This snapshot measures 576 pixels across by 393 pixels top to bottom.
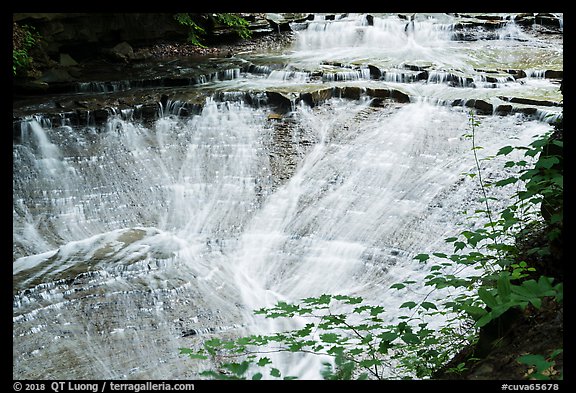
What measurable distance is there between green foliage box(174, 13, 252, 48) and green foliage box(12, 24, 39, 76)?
12.4 feet

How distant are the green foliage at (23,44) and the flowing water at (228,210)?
2.08m

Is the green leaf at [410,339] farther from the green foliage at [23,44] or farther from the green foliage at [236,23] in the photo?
the green foliage at [236,23]

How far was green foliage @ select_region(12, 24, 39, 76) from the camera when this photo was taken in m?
10.5

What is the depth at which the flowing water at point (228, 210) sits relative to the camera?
17.8 ft

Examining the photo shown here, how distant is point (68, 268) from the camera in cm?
625

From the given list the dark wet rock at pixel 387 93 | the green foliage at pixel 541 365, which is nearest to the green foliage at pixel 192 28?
the dark wet rock at pixel 387 93

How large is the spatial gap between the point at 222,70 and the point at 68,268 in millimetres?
7339

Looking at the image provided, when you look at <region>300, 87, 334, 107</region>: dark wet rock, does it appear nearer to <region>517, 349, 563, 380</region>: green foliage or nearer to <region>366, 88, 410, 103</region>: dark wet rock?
<region>366, 88, 410, 103</region>: dark wet rock

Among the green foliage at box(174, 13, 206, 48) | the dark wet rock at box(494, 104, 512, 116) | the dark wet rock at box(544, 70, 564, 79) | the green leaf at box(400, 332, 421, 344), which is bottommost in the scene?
the green leaf at box(400, 332, 421, 344)

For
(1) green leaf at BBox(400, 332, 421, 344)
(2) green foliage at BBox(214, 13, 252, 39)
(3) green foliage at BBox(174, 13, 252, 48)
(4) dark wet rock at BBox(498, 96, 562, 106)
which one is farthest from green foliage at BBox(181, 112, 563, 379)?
(2) green foliage at BBox(214, 13, 252, 39)

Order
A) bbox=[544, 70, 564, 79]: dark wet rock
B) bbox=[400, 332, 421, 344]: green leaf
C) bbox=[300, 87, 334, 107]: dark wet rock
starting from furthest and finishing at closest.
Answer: bbox=[544, 70, 564, 79]: dark wet rock → bbox=[300, 87, 334, 107]: dark wet rock → bbox=[400, 332, 421, 344]: green leaf
